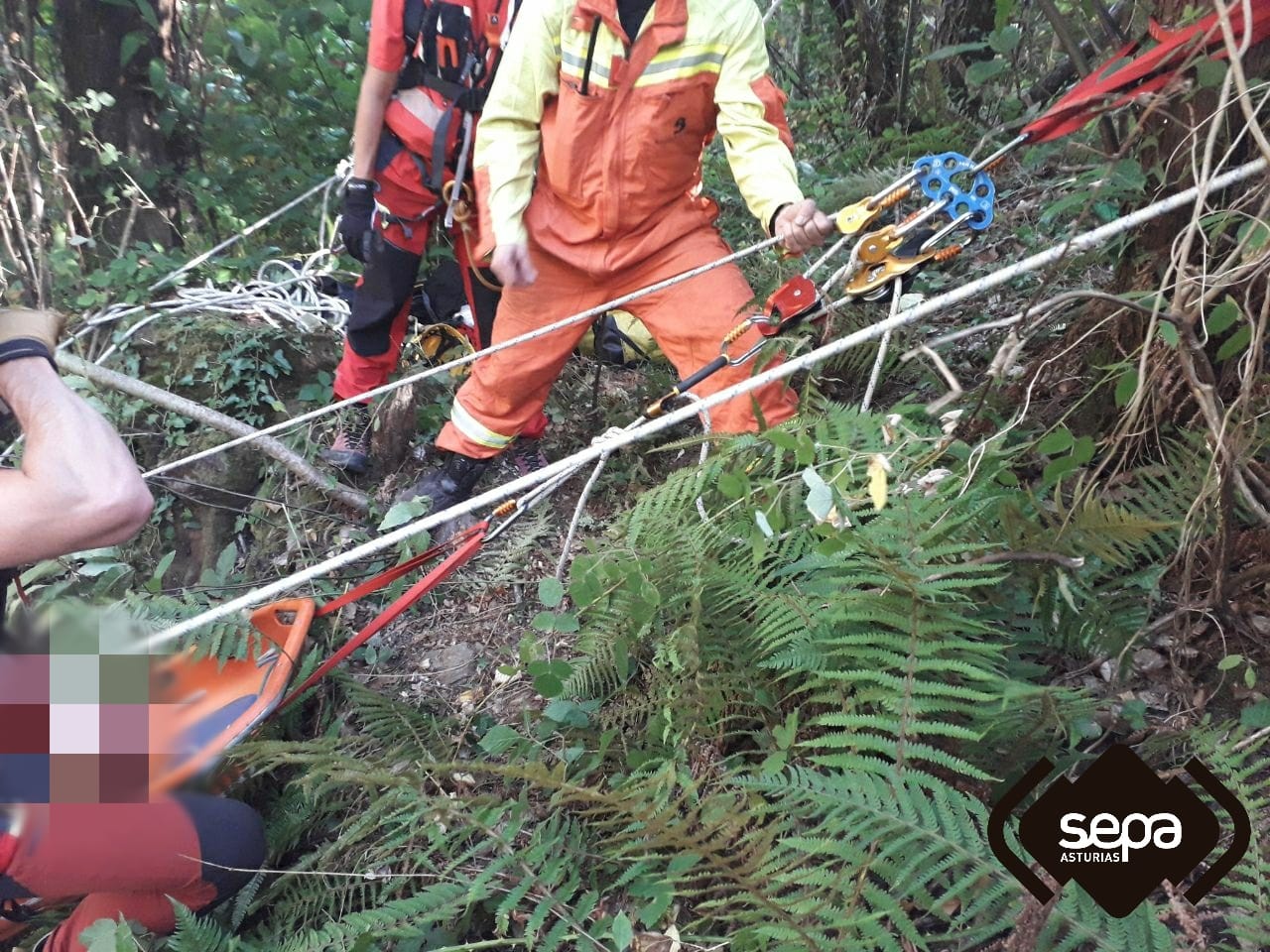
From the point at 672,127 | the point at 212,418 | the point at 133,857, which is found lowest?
the point at 133,857

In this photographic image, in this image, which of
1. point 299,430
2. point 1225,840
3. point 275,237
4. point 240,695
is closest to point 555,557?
point 240,695

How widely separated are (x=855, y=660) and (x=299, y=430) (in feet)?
8.87

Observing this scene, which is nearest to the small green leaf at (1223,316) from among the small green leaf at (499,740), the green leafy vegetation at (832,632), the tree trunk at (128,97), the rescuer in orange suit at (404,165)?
the green leafy vegetation at (832,632)

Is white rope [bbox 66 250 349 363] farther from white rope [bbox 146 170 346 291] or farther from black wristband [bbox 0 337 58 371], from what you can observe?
black wristband [bbox 0 337 58 371]

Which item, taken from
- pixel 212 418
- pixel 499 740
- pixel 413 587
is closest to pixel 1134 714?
pixel 499 740

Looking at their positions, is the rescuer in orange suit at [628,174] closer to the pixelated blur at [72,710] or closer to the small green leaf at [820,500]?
the small green leaf at [820,500]

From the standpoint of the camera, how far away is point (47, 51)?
4.41 metres

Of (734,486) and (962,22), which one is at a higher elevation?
(962,22)

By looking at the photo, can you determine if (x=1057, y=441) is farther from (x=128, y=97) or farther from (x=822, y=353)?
(x=128, y=97)

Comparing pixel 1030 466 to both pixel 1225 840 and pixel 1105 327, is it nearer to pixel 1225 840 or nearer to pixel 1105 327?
pixel 1105 327

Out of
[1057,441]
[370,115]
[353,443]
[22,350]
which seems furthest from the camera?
[353,443]

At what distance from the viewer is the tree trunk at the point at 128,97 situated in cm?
424

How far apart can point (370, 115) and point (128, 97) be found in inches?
86.7

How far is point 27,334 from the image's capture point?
5.96 ft
